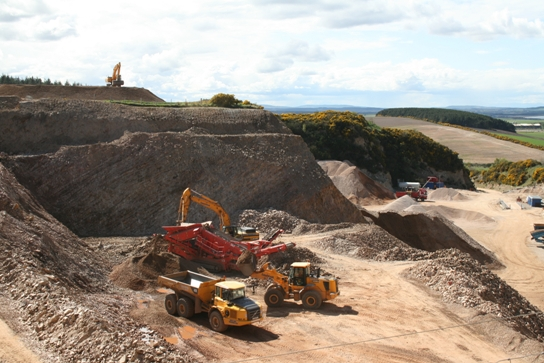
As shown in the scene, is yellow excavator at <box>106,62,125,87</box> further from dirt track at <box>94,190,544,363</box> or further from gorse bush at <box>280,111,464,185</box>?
dirt track at <box>94,190,544,363</box>

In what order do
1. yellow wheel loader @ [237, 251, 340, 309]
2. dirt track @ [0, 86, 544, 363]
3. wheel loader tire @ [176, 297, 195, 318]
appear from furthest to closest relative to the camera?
yellow wheel loader @ [237, 251, 340, 309]
wheel loader tire @ [176, 297, 195, 318]
dirt track @ [0, 86, 544, 363]

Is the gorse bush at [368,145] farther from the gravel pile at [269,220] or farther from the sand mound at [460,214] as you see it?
the gravel pile at [269,220]

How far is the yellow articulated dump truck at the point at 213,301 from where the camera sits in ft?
A: 47.2

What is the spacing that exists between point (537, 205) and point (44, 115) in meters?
37.1

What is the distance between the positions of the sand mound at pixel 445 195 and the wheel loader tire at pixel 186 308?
1576 inches

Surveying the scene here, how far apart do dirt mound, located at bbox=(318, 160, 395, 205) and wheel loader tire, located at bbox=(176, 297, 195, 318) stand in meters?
31.2

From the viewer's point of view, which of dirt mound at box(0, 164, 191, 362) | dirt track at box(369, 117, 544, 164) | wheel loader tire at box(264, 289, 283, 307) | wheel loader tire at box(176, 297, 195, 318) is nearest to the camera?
dirt mound at box(0, 164, 191, 362)

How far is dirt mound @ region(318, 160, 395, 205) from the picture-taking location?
153 feet

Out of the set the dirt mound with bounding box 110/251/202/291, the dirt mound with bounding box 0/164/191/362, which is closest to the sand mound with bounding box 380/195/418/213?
the dirt mound with bounding box 110/251/202/291

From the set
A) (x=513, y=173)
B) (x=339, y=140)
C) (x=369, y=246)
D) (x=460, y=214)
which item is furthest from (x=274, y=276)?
(x=513, y=173)

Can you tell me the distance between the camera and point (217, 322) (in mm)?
14641

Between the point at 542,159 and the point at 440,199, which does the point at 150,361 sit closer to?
the point at 440,199

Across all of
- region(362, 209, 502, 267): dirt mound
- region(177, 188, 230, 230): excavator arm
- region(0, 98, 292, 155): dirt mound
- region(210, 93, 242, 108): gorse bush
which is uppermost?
region(210, 93, 242, 108): gorse bush

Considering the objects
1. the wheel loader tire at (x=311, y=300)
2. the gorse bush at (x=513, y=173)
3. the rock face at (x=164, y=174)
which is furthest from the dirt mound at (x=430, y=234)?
the gorse bush at (x=513, y=173)
